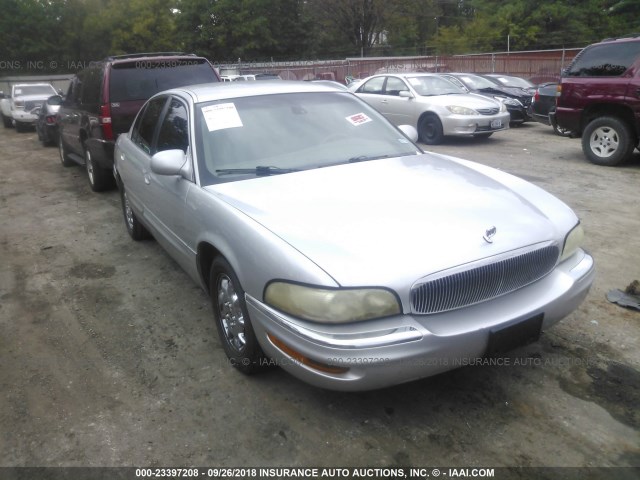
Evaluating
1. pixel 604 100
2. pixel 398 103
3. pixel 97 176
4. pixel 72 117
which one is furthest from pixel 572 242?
pixel 398 103

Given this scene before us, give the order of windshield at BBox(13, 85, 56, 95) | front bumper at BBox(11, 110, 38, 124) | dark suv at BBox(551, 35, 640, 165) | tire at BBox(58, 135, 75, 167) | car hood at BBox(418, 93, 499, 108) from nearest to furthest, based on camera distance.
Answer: dark suv at BBox(551, 35, 640, 165) < tire at BBox(58, 135, 75, 167) < car hood at BBox(418, 93, 499, 108) < front bumper at BBox(11, 110, 38, 124) < windshield at BBox(13, 85, 56, 95)

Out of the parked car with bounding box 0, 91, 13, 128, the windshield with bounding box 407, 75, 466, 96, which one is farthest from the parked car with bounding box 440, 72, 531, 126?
the parked car with bounding box 0, 91, 13, 128

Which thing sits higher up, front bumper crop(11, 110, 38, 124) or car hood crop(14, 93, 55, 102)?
car hood crop(14, 93, 55, 102)

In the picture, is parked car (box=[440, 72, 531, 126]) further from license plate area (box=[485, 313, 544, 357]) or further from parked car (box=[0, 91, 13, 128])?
parked car (box=[0, 91, 13, 128])

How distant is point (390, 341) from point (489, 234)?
78cm

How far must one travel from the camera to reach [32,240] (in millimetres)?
6191

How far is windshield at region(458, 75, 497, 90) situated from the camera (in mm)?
15047

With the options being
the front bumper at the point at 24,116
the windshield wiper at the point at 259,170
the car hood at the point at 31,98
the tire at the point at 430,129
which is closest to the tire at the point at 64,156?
the tire at the point at 430,129

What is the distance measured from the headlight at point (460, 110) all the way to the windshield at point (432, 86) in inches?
31.8

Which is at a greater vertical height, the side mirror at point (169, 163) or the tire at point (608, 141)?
the side mirror at point (169, 163)

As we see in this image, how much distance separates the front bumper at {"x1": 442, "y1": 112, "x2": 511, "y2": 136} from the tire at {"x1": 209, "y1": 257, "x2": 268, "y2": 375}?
8.84 m

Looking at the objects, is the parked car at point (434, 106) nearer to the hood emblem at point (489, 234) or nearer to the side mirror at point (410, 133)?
the side mirror at point (410, 133)

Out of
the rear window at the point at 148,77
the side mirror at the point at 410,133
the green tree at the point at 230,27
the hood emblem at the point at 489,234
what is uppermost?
the green tree at the point at 230,27

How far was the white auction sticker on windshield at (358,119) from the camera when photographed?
418cm
